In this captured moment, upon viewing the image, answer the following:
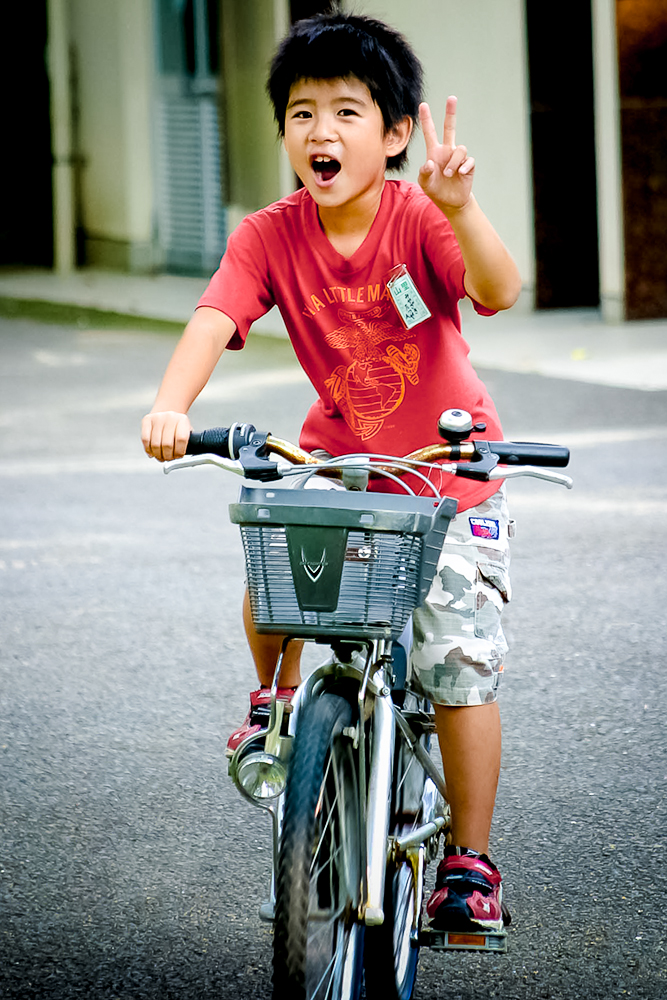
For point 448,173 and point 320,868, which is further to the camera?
point 448,173

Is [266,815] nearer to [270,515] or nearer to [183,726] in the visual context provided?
[183,726]

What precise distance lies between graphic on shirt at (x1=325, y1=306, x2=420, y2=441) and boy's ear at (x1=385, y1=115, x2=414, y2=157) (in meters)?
0.33

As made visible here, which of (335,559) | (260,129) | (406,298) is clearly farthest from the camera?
(260,129)

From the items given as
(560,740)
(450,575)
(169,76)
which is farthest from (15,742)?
(169,76)

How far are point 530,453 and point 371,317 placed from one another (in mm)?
532

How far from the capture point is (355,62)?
2873 mm

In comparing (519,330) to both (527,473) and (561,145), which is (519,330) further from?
(527,473)

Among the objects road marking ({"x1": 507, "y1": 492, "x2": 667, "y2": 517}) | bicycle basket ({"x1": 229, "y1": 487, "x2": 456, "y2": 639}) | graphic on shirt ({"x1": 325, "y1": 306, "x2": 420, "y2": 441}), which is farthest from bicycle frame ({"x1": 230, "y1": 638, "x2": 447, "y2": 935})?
road marking ({"x1": 507, "y1": 492, "x2": 667, "y2": 517})

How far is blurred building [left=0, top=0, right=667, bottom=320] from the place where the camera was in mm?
13312

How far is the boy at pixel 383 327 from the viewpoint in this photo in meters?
2.90

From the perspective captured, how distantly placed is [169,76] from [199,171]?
1.40 m

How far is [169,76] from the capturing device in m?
19.7

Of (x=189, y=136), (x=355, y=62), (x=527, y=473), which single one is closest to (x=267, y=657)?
(x=527, y=473)

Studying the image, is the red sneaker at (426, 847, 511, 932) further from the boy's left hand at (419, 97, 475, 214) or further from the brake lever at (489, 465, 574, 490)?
the boy's left hand at (419, 97, 475, 214)
